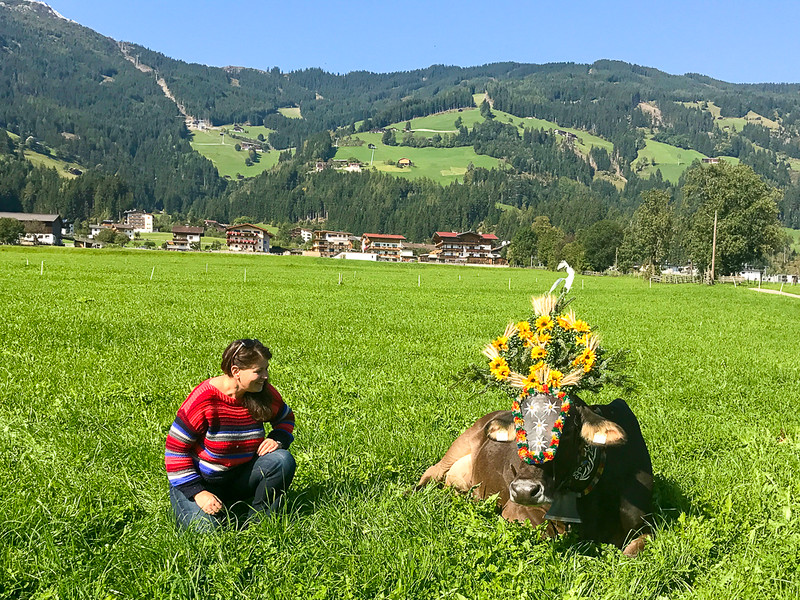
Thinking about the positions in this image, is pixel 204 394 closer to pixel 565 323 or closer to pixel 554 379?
pixel 554 379

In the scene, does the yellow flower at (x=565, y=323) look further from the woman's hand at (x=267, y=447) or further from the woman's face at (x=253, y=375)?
the woman's hand at (x=267, y=447)

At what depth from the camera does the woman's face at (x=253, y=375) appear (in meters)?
4.86

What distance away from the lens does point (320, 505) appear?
5.60 metres

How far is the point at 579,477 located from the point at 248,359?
267 cm

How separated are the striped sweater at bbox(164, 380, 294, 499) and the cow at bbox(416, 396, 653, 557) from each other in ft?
6.59

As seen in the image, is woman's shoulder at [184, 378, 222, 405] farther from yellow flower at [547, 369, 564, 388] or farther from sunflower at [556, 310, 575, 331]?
sunflower at [556, 310, 575, 331]

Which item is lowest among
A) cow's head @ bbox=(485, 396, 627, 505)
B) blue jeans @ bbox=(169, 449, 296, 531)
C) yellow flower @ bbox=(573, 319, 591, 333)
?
blue jeans @ bbox=(169, 449, 296, 531)

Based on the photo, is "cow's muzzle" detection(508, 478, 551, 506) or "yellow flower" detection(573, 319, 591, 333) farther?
"yellow flower" detection(573, 319, 591, 333)

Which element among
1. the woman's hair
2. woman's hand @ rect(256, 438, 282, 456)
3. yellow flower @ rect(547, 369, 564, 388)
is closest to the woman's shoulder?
the woman's hair

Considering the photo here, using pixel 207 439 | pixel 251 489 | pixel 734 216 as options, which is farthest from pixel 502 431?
pixel 734 216

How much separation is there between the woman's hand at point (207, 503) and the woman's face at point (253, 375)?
86 centimetres

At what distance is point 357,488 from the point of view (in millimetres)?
6121

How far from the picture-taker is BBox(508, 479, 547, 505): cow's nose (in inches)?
170

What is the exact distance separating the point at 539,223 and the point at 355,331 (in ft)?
552
